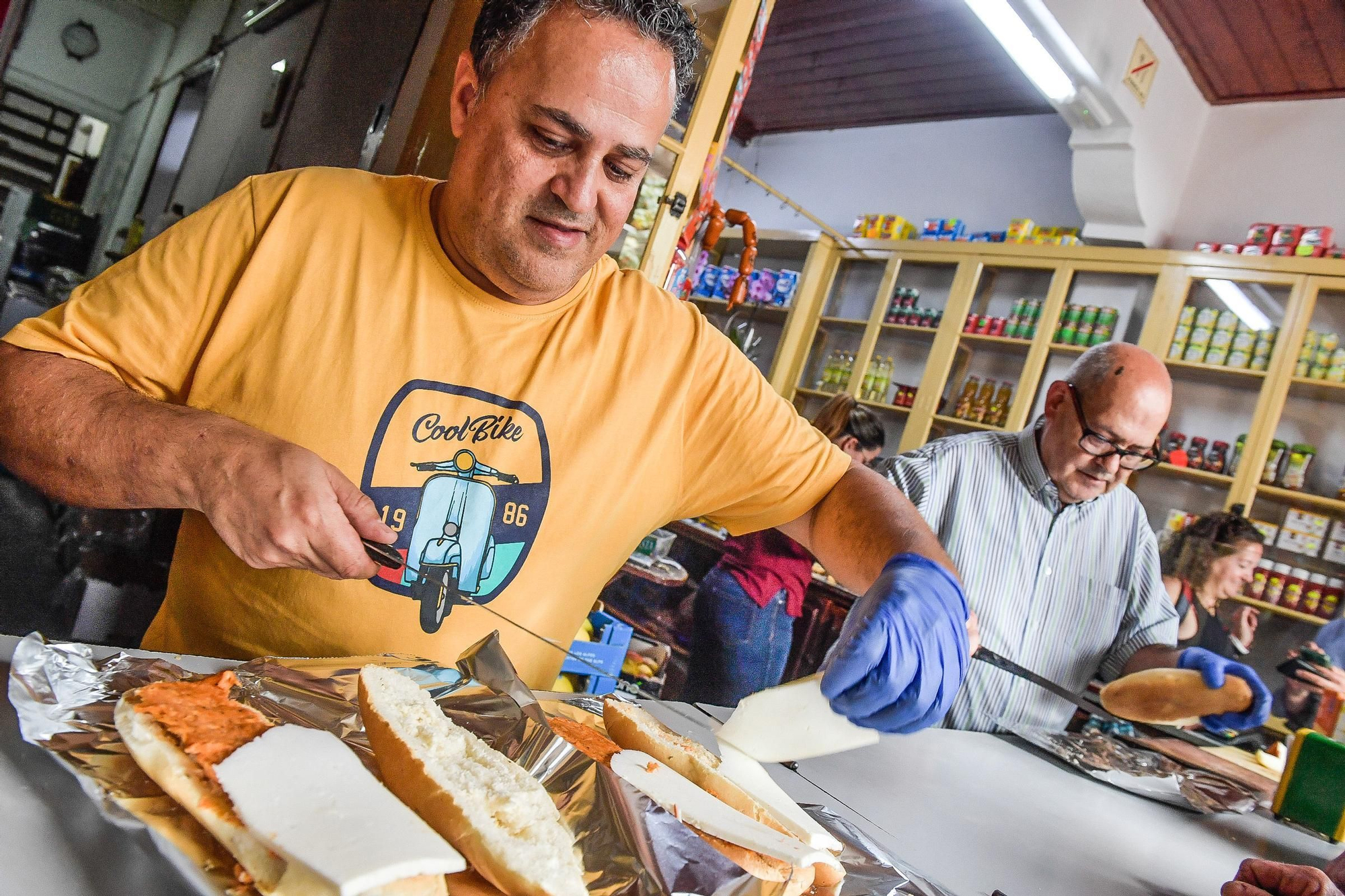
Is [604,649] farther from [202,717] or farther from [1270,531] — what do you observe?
[1270,531]

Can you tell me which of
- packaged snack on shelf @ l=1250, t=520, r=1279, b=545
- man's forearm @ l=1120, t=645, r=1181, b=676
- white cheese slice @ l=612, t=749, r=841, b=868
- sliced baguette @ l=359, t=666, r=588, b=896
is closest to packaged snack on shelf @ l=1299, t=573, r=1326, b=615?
packaged snack on shelf @ l=1250, t=520, r=1279, b=545

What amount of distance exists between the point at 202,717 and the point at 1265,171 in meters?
6.19

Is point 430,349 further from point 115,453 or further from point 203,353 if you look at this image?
point 115,453

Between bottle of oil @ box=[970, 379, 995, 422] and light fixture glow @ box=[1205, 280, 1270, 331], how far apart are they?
1.38 metres

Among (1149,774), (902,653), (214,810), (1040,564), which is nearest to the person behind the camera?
(214,810)

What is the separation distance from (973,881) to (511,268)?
102cm

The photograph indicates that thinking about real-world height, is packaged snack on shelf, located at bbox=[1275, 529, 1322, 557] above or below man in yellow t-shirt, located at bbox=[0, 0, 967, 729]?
above

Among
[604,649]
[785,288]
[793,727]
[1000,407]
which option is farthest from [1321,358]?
[793,727]

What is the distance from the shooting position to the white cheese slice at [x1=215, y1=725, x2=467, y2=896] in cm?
59

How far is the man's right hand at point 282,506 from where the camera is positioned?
870 mm

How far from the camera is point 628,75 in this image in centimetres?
112

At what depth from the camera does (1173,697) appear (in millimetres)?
1840

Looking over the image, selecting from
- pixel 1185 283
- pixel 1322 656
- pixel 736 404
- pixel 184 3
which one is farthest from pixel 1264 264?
pixel 184 3

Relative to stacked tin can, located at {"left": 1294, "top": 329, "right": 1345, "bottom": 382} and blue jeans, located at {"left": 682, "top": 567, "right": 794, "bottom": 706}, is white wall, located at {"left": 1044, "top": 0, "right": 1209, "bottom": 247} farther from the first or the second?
blue jeans, located at {"left": 682, "top": 567, "right": 794, "bottom": 706}
